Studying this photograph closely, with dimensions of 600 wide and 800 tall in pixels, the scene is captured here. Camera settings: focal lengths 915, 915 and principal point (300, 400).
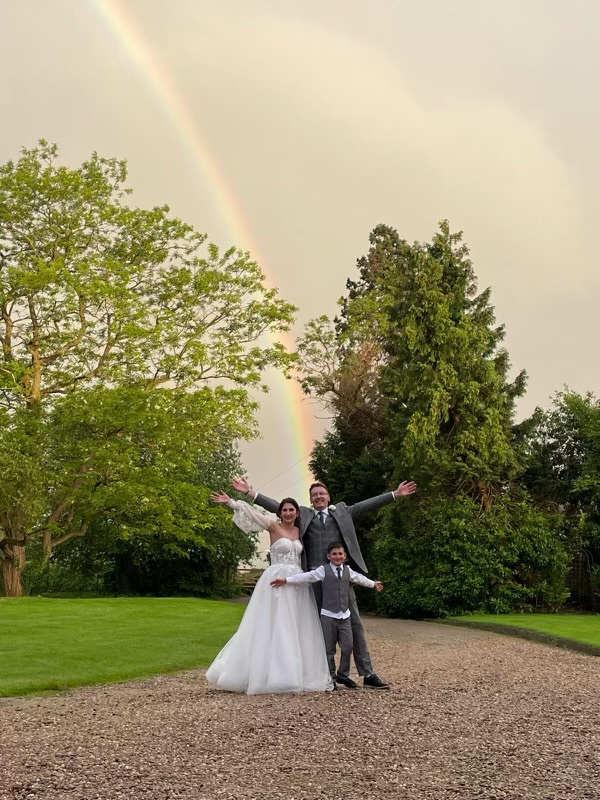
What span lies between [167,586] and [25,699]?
3489cm

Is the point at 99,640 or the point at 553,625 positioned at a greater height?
the point at 99,640

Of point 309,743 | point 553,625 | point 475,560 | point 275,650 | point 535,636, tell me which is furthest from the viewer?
point 475,560

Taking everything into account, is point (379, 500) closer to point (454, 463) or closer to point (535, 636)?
point (535, 636)

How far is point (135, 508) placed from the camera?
3269 centimetres

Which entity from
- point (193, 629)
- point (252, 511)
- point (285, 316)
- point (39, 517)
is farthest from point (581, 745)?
point (285, 316)

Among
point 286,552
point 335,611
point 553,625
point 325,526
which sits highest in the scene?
point 325,526

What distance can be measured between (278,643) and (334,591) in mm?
865

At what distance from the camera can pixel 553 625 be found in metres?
20.8

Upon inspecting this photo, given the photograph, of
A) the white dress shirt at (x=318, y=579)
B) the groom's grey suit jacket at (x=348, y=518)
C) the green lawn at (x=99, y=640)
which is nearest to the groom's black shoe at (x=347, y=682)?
the white dress shirt at (x=318, y=579)

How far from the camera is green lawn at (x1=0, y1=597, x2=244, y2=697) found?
487 inches

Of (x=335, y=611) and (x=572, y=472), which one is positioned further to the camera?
(x=572, y=472)

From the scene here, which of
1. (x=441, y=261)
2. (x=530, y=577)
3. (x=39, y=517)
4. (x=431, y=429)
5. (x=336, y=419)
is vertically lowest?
(x=530, y=577)

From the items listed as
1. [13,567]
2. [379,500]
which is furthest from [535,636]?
[13,567]

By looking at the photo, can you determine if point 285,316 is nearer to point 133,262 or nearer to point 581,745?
point 133,262
